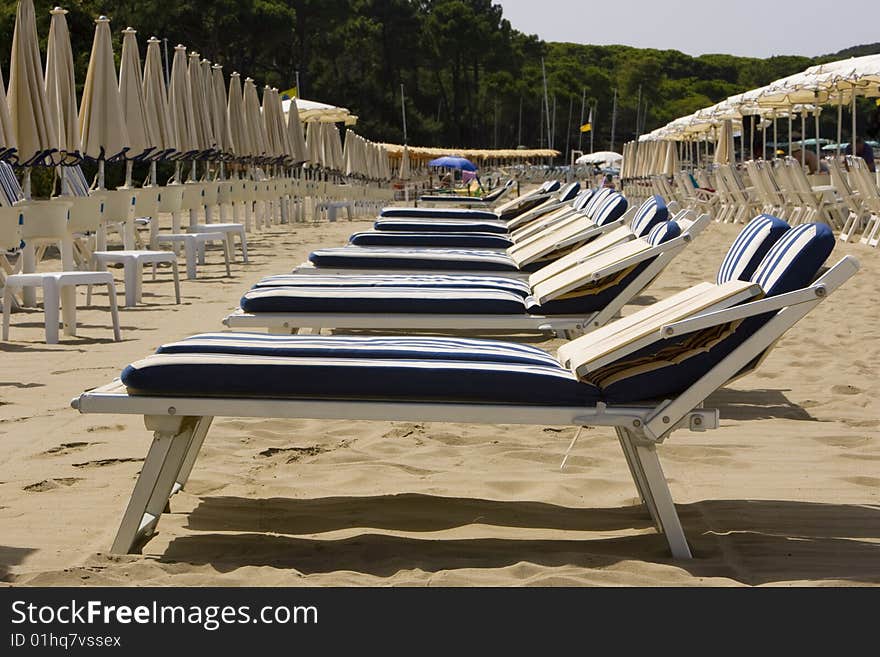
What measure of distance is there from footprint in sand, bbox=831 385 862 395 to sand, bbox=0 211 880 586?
0.02 m

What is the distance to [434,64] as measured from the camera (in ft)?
298

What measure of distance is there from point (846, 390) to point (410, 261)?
2.89m

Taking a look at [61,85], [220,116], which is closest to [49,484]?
[61,85]

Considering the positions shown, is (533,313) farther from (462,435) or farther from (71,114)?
(71,114)

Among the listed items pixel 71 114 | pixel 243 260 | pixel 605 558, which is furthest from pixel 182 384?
pixel 243 260

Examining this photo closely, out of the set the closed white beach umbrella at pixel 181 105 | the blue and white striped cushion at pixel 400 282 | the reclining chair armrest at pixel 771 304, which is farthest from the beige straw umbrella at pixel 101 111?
the reclining chair armrest at pixel 771 304

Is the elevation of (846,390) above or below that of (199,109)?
below

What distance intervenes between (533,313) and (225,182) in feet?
37.4

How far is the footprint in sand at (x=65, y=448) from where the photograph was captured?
4.41m

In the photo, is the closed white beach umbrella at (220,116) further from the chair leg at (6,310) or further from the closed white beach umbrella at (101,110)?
the chair leg at (6,310)

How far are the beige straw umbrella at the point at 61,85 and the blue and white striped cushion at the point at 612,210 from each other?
4.70m

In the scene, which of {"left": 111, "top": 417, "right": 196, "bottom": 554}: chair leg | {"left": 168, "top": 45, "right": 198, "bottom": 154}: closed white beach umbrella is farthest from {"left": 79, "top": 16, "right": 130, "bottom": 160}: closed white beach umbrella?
{"left": 111, "top": 417, "right": 196, "bottom": 554}: chair leg

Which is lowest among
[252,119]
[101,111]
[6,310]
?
[6,310]

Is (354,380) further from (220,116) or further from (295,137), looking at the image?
(295,137)
